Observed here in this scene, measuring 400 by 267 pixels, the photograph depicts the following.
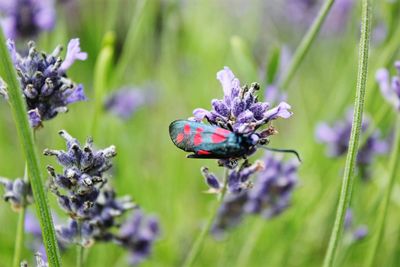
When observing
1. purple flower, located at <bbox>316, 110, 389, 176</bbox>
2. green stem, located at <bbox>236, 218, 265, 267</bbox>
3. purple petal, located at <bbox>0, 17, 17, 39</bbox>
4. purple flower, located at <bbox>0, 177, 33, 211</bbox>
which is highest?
purple petal, located at <bbox>0, 17, 17, 39</bbox>

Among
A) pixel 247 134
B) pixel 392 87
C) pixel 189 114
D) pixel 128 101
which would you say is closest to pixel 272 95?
pixel 392 87

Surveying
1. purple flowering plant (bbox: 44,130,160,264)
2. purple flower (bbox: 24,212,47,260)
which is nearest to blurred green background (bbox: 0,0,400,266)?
purple flower (bbox: 24,212,47,260)

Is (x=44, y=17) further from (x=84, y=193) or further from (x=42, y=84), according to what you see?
(x=84, y=193)

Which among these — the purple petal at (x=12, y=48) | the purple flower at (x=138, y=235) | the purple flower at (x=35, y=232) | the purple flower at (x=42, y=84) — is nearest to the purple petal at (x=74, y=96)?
the purple flower at (x=42, y=84)

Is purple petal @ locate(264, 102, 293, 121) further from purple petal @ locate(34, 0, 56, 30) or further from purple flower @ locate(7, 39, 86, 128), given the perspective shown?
purple petal @ locate(34, 0, 56, 30)

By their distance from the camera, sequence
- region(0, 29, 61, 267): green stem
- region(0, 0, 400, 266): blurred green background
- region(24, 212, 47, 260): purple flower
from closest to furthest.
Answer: region(0, 29, 61, 267): green stem → region(24, 212, 47, 260): purple flower → region(0, 0, 400, 266): blurred green background

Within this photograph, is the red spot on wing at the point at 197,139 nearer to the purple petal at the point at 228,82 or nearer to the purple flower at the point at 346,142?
the purple petal at the point at 228,82
